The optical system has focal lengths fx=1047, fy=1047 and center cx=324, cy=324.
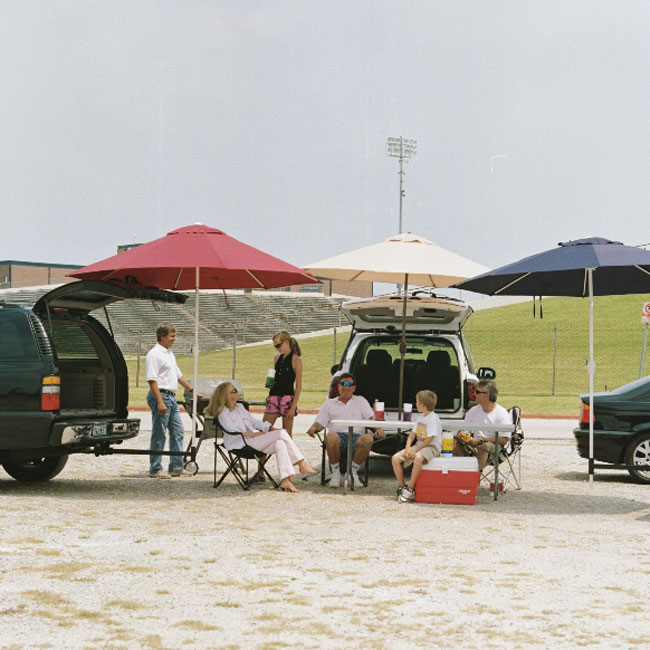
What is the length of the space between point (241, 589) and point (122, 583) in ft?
2.49

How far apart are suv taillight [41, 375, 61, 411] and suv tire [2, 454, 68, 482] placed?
5.10 feet

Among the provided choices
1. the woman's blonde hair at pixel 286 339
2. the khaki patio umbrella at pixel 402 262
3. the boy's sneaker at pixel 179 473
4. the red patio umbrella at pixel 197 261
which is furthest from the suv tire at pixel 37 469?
the khaki patio umbrella at pixel 402 262

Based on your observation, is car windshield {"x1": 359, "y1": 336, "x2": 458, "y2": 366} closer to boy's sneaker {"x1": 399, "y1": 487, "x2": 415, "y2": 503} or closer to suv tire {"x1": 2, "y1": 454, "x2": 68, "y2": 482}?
boy's sneaker {"x1": 399, "y1": 487, "x2": 415, "y2": 503}

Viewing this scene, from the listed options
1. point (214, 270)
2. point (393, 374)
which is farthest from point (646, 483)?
point (214, 270)

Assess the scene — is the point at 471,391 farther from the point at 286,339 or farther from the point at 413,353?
the point at 286,339

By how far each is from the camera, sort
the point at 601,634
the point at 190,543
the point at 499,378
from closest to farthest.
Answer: the point at 601,634 → the point at 190,543 → the point at 499,378

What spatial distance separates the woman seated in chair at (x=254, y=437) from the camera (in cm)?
1109

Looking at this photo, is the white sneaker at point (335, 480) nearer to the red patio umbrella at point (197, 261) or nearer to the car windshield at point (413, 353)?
the red patio umbrella at point (197, 261)

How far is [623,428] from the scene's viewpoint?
12.5 m

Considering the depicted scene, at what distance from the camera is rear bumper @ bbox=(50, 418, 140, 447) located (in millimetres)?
10367

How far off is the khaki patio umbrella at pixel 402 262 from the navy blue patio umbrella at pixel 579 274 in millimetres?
282

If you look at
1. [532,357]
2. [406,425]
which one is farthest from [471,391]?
[532,357]

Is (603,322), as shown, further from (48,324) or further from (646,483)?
(48,324)

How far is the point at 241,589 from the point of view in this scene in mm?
6289
